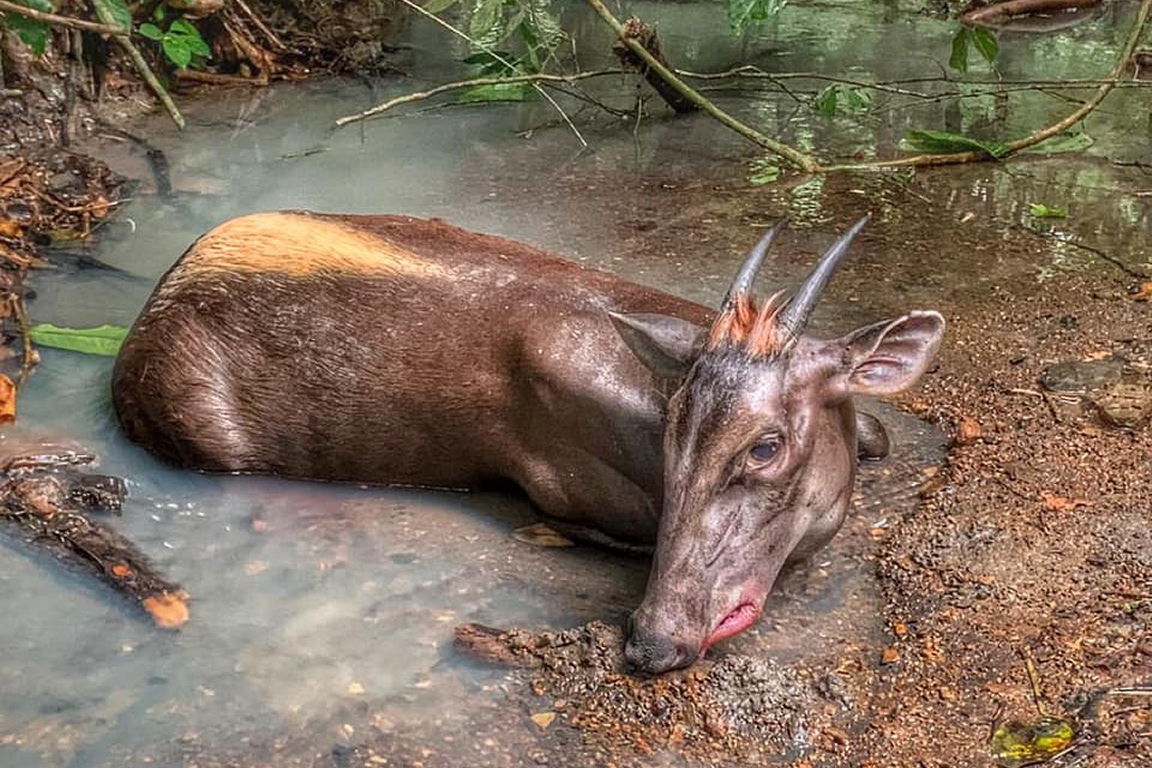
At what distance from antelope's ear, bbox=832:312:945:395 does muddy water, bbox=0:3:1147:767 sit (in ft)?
2.04

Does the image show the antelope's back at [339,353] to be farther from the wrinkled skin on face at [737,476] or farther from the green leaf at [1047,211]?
the green leaf at [1047,211]

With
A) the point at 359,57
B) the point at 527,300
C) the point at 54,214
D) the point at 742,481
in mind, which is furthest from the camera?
the point at 359,57

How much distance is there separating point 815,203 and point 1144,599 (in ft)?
12.8

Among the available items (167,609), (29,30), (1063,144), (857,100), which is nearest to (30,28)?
(29,30)

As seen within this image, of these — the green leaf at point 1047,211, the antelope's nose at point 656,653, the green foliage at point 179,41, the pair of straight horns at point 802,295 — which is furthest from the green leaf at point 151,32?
the antelope's nose at point 656,653

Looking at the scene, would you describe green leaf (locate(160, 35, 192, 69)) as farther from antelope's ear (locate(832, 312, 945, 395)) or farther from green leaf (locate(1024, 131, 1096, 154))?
antelope's ear (locate(832, 312, 945, 395))

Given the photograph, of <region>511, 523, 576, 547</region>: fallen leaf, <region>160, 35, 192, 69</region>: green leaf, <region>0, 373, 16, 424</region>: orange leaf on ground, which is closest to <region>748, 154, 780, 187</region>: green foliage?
<region>160, 35, 192, 69</region>: green leaf

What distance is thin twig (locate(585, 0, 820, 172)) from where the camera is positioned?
7488 mm

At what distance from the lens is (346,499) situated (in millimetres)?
4949

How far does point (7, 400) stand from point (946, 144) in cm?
535

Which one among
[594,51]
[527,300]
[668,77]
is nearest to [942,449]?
[527,300]

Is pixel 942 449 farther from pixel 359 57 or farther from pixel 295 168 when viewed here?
pixel 359 57

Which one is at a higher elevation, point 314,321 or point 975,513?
point 314,321

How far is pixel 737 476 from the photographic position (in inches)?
155
